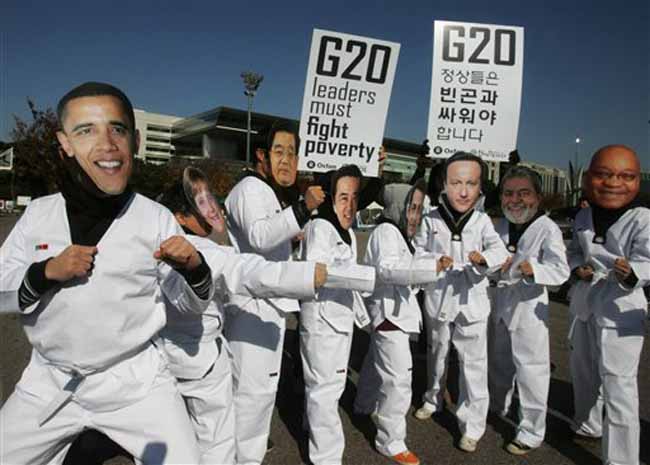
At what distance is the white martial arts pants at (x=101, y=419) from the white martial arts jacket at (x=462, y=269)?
221 centimetres

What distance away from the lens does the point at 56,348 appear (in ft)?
6.22

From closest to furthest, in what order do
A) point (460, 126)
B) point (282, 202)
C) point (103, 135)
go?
point (103, 135) → point (282, 202) → point (460, 126)

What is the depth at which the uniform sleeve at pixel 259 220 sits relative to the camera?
2.77 m

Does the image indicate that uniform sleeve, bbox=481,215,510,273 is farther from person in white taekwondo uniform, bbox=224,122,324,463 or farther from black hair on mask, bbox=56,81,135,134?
black hair on mask, bbox=56,81,135,134

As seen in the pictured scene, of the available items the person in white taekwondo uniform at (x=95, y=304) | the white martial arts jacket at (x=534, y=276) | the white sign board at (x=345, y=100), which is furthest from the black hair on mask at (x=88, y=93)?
the white martial arts jacket at (x=534, y=276)

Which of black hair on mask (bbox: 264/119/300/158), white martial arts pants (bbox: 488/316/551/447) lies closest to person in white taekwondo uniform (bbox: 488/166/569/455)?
white martial arts pants (bbox: 488/316/551/447)

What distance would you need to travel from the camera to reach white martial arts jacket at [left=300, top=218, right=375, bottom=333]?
10.3 feet

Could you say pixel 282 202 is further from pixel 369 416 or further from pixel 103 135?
pixel 369 416

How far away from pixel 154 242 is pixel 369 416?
2960mm

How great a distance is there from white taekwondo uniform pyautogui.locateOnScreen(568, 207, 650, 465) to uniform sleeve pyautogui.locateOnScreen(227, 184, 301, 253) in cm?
222

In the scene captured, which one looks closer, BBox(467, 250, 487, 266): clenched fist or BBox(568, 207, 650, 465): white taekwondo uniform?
BBox(568, 207, 650, 465): white taekwondo uniform

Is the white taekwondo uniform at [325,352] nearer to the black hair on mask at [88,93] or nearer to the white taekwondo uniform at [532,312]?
the white taekwondo uniform at [532,312]

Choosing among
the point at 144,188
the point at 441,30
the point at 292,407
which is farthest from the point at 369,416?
the point at 144,188

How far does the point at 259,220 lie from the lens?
9.56ft
